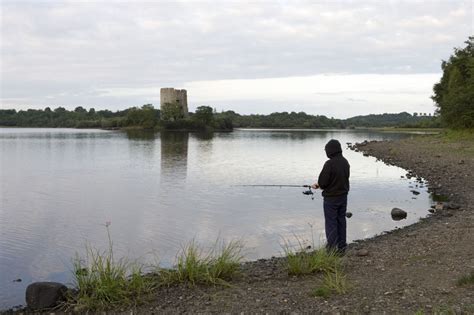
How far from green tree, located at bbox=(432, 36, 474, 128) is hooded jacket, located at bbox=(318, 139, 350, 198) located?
145 ft

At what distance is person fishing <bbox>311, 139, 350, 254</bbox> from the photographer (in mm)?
9711

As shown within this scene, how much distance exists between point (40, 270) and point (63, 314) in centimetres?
414

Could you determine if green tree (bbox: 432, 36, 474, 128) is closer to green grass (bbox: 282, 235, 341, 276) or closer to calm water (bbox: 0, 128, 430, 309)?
calm water (bbox: 0, 128, 430, 309)

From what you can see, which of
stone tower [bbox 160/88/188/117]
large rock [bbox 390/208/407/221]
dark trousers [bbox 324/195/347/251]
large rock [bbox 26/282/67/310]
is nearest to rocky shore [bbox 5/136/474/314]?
dark trousers [bbox 324/195/347/251]

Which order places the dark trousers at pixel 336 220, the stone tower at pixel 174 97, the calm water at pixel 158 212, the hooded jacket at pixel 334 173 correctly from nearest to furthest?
1. the hooded jacket at pixel 334 173
2. the dark trousers at pixel 336 220
3. the calm water at pixel 158 212
4. the stone tower at pixel 174 97

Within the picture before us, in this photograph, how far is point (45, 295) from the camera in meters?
8.14

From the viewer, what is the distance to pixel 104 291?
7805mm

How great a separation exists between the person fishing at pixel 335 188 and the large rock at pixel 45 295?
211 inches

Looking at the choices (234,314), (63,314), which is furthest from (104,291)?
(234,314)

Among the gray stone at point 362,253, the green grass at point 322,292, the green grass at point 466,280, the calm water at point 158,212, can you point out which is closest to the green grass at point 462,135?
the calm water at point 158,212

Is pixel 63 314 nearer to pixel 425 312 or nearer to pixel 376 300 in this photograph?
pixel 376 300

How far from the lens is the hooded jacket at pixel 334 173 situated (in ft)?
31.8

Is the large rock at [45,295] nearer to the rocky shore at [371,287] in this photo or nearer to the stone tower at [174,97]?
the rocky shore at [371,287]

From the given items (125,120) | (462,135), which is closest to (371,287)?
(462,135)
